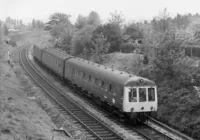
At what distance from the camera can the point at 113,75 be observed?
801 inches

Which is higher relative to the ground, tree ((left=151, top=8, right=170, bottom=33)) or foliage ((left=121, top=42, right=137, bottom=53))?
tree ((left=151, top=8, right=170, bottom=33))

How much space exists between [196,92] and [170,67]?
3531 mm

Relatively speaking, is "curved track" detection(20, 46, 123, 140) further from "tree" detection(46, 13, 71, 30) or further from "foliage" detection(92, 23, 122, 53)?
"tree" detection(46, 13, 71, 30)

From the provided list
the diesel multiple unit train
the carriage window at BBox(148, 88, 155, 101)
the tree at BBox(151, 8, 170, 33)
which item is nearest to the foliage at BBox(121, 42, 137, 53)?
the tree at BBox(151, 8, 170, 33)

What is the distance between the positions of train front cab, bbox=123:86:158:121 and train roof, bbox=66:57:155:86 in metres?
0.32

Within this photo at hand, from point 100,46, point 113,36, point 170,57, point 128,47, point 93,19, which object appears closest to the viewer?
point 170,57

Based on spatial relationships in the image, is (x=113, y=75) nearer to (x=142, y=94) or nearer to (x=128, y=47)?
(x=142, y=94)

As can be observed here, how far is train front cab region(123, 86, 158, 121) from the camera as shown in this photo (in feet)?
58.7

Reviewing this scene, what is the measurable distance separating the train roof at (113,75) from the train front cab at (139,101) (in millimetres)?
318

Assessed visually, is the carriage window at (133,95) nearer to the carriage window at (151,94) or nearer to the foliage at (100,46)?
the carriage window at (151,94)

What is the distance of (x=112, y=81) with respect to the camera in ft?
65.1

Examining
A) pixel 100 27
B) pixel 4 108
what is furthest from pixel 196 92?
pixel 100 27

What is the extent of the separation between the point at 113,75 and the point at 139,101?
3152mm

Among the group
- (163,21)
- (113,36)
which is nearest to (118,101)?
(163,21)
